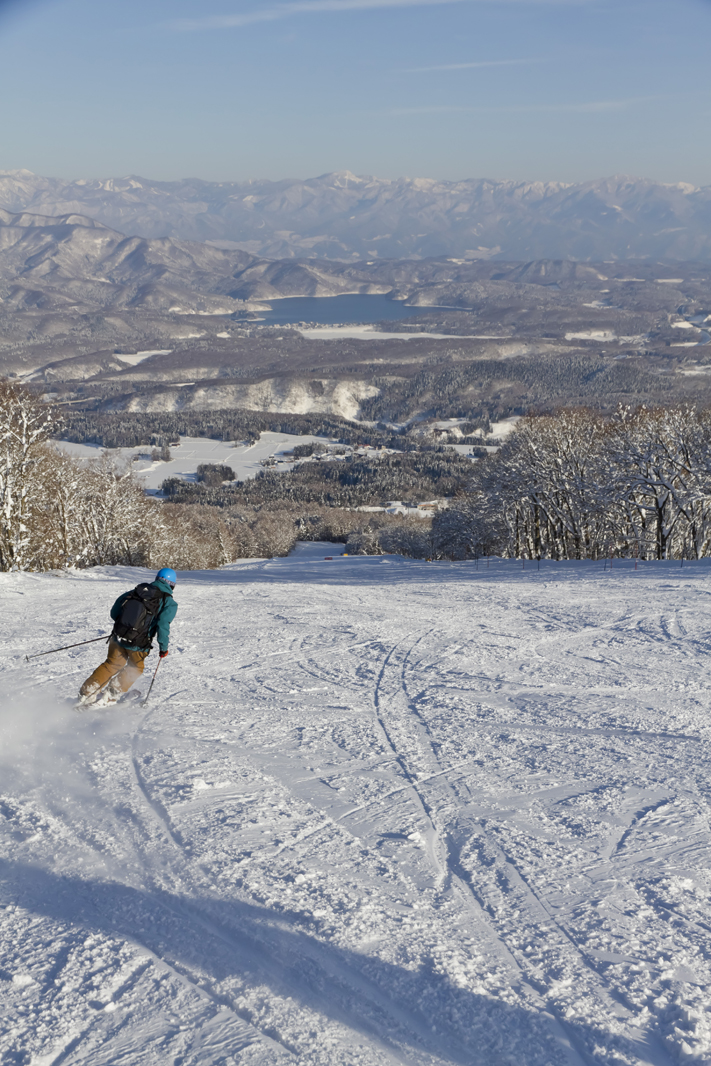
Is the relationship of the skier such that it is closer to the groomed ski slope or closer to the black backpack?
the black backpack

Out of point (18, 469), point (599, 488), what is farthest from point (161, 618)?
point (599, 488)

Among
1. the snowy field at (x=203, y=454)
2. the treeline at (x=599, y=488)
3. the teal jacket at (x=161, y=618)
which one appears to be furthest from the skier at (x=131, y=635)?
the snowy field at (x=203, y=454)

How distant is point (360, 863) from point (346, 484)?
462 ft

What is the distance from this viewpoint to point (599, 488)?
34406 mm

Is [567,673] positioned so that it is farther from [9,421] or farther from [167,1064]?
[9,421]

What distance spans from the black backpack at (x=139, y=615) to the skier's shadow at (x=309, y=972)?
3620 mm

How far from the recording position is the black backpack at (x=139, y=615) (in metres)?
8.87

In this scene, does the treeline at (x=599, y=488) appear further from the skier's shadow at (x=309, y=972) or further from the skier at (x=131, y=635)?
the skier's shadow at (x=309, y=972)

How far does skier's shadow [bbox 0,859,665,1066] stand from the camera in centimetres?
391

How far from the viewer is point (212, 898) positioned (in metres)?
5.15

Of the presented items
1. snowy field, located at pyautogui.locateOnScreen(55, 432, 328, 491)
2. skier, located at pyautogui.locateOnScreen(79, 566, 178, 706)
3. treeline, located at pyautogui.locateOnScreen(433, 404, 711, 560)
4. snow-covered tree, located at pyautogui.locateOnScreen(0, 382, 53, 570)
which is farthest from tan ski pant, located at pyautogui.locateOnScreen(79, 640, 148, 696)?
snowy field, located at pyautogui.locateOnScreen(55, 432, 328, 491)

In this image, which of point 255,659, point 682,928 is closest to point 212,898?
point 682,928

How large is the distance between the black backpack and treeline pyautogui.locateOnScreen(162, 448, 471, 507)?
364 ft

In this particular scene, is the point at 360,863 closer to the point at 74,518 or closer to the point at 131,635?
Answer: the point at 131,635
